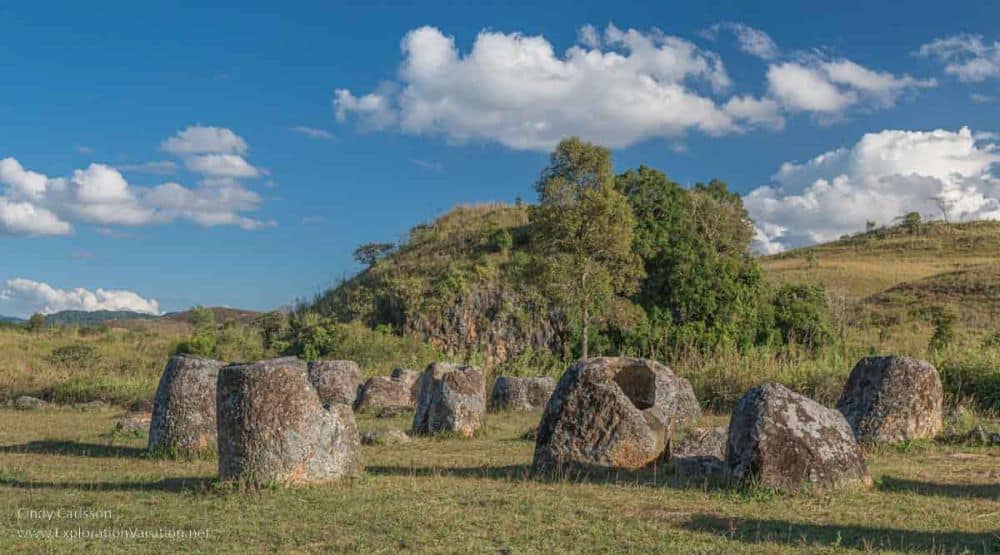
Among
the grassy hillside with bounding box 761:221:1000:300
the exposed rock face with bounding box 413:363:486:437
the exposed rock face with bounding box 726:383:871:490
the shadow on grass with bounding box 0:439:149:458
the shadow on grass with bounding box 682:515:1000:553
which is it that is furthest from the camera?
the grassy hillside with bounding box 761:221:1000:300

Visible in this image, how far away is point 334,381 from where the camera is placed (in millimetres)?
23828

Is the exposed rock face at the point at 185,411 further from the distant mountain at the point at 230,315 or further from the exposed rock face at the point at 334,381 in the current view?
the distant mountain at the point at 230,315

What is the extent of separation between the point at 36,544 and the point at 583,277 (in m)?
26.4

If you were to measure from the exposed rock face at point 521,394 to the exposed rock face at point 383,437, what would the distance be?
6.75 meters

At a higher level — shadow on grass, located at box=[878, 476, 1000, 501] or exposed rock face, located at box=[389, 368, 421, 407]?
exposed rock face, located at box=[389, 368, 421, 407]

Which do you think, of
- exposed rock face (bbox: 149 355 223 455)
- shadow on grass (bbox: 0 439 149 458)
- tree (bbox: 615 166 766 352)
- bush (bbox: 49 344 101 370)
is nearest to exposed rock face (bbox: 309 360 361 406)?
shadow on grass (bbox: 0 439 149 458)

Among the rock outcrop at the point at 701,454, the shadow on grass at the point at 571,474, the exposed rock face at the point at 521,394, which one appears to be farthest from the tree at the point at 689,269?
the shadow on grass at the point at 571,474

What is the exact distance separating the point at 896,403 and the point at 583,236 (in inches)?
764

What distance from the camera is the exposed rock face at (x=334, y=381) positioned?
2355 cm

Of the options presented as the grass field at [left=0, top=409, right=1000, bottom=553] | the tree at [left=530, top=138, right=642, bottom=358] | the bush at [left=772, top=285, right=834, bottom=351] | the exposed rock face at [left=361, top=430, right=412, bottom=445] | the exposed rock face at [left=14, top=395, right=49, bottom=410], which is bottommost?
the grass field at [left=0, top=409, right=1000, bottom=553]

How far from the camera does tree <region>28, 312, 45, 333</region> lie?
4624 cm

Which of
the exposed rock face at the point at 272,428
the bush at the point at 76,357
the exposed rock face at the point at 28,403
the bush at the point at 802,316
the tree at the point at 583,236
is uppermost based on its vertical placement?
the tree at the point at 583,236

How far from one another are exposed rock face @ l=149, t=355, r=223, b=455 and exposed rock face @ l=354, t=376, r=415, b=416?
8.08 metres

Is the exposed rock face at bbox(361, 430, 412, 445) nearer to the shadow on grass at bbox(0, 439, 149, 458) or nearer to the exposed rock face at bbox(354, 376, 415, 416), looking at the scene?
the shadow on grass at bbox(0, 439, 149, 458)
